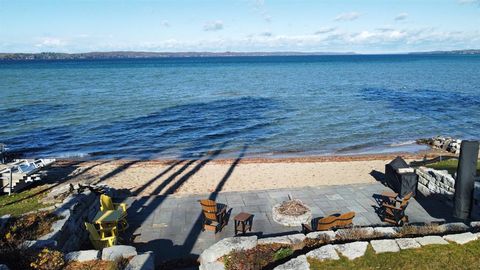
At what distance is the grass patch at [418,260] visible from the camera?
280 inches

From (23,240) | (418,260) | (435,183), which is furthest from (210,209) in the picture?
(435,183)

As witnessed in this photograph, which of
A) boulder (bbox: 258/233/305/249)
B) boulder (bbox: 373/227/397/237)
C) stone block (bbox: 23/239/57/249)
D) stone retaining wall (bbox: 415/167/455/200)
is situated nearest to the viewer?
stone block (bbox: 23/239/57/249)

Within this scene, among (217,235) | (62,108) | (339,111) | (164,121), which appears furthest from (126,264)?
(62,108)

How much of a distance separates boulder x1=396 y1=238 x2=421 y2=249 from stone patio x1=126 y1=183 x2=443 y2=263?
3.46m

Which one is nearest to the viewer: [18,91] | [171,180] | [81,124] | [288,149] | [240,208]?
[240,208]

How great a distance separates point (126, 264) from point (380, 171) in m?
14.6

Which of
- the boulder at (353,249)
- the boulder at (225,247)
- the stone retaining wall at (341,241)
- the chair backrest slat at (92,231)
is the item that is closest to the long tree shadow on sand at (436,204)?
the stone retaining wall at (341,241)

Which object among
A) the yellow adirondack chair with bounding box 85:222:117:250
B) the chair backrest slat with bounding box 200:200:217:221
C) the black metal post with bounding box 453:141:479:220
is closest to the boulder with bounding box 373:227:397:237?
the black metal post with bounding box 453:141:479:220

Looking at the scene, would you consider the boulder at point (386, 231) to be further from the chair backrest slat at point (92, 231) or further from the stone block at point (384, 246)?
the chair backrest slat at point (92, 231)

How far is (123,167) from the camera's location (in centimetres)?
2089

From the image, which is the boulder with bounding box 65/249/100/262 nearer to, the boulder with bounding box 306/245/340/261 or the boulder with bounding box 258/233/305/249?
the boulder with bounding box 258/233/305/249

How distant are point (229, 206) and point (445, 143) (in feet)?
60.4

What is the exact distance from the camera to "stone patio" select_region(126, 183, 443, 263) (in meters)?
10.4

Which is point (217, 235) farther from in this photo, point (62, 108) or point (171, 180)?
point (62, 108)
